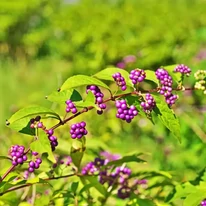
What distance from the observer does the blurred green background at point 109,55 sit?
151 inches

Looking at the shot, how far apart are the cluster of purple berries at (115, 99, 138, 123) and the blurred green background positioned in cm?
86

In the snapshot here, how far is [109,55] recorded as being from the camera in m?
7.56

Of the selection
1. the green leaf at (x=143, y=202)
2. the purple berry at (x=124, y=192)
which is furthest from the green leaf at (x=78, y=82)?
the purple berry at (x=124, y=192)

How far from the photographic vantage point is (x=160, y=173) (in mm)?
1753

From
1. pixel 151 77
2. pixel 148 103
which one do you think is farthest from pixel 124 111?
pixel 151 77

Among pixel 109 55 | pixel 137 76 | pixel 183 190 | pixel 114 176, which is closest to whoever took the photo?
pixel 137 76

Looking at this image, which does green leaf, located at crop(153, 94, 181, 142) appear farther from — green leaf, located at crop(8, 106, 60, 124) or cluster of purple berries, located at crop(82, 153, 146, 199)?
cluster of purple berries, located at crop(82, 153, 146, 199)

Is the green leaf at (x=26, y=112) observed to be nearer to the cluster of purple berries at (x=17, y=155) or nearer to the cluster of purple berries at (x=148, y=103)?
the cluster of purple berries at (x=17, y=155)

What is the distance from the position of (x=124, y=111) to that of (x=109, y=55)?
20.6 feet

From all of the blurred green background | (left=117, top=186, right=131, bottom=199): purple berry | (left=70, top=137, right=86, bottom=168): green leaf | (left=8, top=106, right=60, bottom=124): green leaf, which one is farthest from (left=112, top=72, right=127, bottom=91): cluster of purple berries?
the blurred green background

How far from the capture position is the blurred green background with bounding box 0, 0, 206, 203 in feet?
12.6

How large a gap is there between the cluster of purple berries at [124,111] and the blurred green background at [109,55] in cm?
86

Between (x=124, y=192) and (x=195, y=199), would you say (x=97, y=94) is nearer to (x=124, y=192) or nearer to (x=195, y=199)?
(x=195, y=199)

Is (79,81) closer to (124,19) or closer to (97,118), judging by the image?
(97,118)
